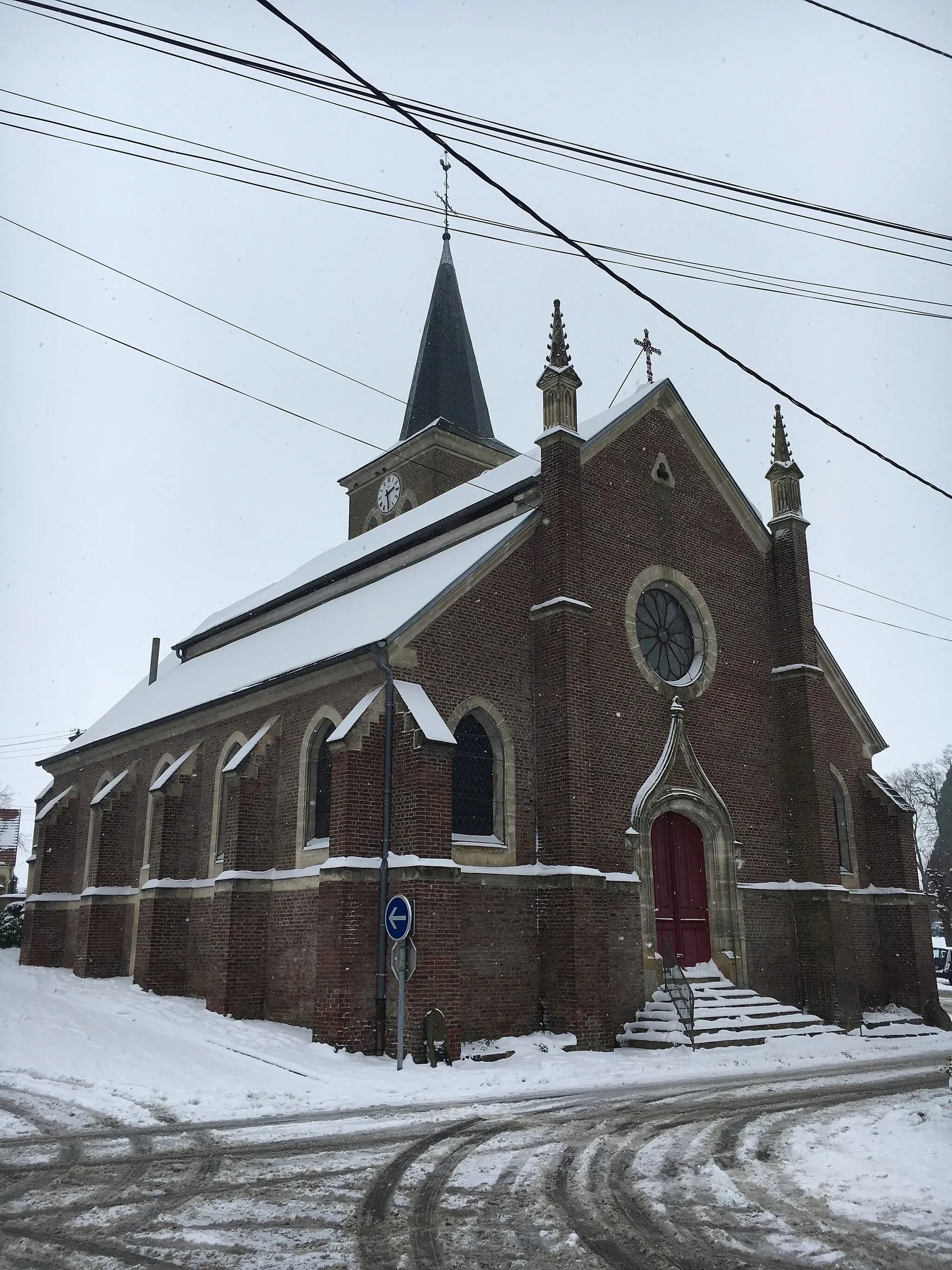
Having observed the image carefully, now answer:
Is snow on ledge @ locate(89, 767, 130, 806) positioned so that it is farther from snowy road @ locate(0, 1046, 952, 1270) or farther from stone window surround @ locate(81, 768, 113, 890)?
snowy road @ locate(0, 1046, 952, 1270)

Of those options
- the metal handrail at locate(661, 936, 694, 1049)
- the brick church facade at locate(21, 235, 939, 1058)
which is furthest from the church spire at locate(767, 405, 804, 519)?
the metal handrail at locate(661, 936, 694, 1049)

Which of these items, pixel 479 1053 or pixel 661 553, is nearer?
pixel 479 1053

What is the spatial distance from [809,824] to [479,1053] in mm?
8941

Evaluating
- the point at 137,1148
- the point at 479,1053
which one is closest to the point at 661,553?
the point at 479,1053

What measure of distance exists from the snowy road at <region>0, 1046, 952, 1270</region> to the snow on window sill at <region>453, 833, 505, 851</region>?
525cm

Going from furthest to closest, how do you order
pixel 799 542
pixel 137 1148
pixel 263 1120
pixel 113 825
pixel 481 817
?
pixel 113 825, pixel 799 542, pixel 481 817, pixel 263 1120, pixel 137 1148

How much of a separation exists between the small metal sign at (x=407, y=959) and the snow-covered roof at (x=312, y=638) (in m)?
4.50

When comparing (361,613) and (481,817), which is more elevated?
(361,613)

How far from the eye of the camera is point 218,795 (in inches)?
820

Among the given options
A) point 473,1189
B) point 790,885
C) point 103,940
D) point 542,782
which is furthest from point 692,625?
point 473,1189

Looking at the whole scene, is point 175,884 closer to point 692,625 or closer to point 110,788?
point 110,788

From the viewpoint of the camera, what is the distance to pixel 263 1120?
10.2 m

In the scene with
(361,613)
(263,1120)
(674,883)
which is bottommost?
(263,1120)

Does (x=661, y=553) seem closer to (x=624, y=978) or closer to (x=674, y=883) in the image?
(x=674, y=883)
